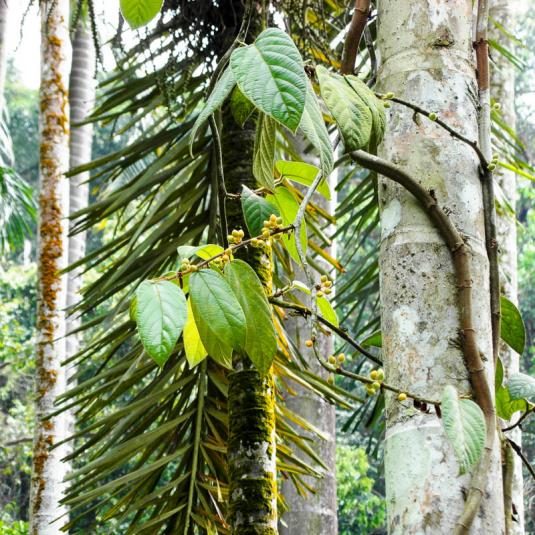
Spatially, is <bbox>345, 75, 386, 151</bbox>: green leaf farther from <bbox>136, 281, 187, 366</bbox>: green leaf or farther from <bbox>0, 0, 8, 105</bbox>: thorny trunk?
<bbox>0, 0, 8, 105</bbox>: thorny trunk

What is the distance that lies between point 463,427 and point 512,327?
41 cm

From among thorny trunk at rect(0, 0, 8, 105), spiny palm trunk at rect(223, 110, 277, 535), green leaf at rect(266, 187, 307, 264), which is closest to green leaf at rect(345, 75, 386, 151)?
green leaf at rect(266, 187, 307, 264)

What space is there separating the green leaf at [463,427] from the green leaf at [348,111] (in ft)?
0.87

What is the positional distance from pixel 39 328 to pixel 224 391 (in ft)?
6.65

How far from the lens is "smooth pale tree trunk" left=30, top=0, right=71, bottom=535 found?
3922mm

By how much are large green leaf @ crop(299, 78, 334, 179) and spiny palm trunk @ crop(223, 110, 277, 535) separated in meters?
0.83

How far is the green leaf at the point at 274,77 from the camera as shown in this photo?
82 cm

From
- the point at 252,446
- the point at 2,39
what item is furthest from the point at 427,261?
the point at 2,39

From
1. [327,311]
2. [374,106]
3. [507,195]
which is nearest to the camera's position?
[374,106]

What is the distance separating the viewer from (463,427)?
87 centimetres

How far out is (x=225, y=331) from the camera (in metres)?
0.94

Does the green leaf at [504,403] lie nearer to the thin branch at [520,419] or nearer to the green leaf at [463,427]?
the thin branch at [520,419]

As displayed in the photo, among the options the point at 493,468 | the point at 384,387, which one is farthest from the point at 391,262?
the point at 493,468

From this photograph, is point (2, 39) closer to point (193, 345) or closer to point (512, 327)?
point (193, 345)
